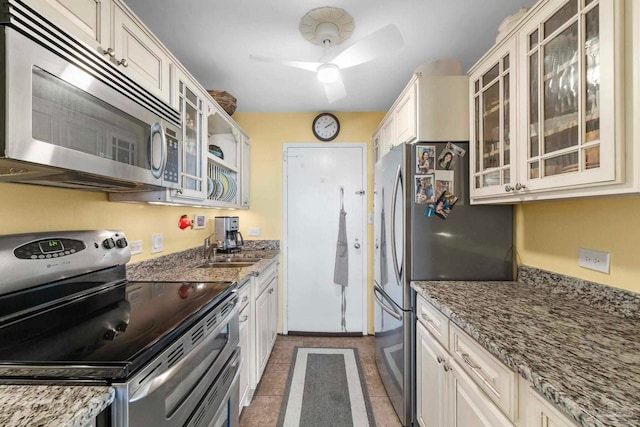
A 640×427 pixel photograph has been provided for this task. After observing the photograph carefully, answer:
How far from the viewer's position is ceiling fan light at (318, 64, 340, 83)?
5.33 ft

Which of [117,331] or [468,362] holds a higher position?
[117,331]

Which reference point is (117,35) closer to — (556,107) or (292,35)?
(292,35)

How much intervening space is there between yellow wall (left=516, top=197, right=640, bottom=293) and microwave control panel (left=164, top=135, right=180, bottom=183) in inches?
77.2

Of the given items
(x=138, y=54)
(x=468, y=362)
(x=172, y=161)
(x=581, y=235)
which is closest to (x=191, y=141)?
(x=172, y=161)

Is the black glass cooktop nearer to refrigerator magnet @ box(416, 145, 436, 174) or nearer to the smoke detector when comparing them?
refrigerator magnet @ box(416, 145, 436, 174)

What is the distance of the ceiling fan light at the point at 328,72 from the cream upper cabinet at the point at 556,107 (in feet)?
2.72

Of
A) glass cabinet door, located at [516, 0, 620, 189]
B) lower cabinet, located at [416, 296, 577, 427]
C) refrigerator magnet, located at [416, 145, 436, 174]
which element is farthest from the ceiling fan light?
lower cabinet, located at [416, 296, 577, 427]

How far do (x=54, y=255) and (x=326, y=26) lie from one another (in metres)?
1.74

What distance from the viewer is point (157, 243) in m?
1.88

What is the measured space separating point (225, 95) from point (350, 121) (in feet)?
4.45

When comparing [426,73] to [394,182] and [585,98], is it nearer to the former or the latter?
[394,182]

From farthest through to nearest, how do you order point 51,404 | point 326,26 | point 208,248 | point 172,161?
point 208,248
point 326,26
point 172,161
point 51,404

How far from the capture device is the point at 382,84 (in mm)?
2400

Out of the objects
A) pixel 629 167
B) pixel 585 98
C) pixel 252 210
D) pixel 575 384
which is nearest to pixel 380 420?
pixel 575 384
